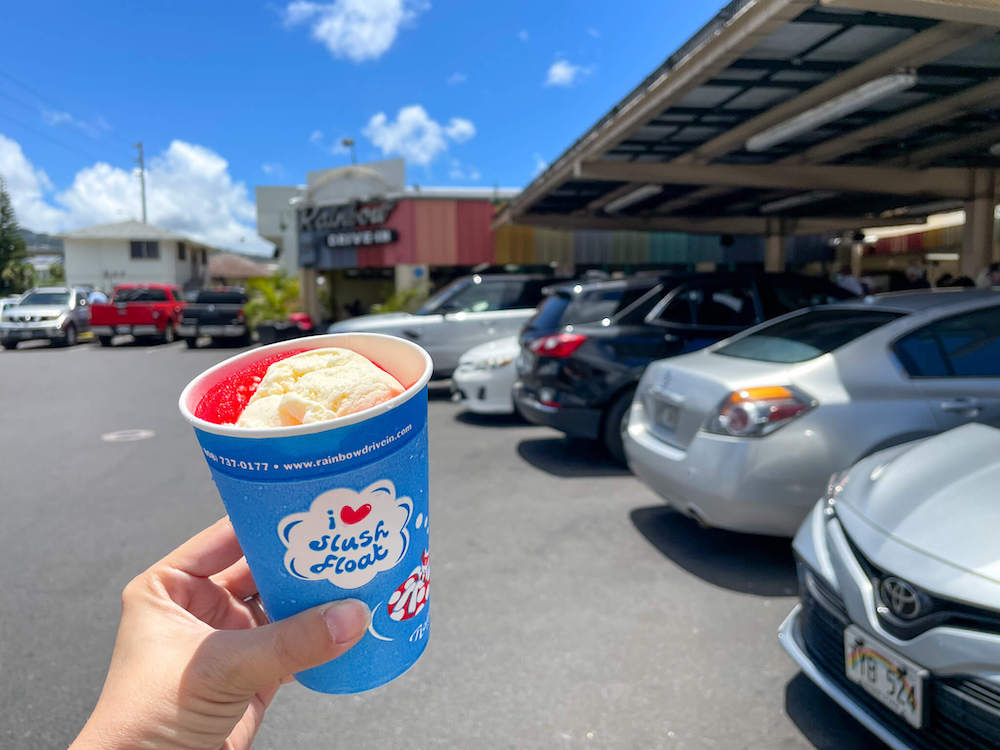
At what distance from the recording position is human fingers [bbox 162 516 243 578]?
4.42 feet

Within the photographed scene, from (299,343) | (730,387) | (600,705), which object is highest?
(299,343)

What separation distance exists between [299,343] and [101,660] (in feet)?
8.43

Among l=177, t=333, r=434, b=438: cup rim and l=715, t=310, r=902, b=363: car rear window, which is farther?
l=715, t=310, r=902, b=363: car rear window

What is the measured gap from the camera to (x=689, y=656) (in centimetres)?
304

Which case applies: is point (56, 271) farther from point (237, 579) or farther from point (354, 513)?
point (354, 513)

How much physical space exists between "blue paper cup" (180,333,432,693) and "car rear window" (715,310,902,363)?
3.38 m

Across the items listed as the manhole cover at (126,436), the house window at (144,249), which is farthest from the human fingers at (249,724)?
the house window at (144,249)

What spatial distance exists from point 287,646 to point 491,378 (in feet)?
23.0

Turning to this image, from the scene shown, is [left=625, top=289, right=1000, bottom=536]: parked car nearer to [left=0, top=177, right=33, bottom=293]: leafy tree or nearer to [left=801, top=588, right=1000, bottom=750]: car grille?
[left=801, top=588, right=1000, bottom=750]: car grille

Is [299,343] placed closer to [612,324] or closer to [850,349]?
[850,349]

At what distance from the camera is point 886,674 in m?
2.16

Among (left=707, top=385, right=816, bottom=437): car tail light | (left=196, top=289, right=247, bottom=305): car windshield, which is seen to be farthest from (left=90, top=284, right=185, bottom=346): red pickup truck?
(left=707, top=385, right=816, bottom=437): car tail light

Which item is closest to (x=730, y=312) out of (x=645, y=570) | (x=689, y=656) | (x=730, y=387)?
(x=730, y=387)

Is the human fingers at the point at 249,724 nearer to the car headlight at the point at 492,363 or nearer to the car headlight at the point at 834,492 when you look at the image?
the car headlight at the point at 834,492
